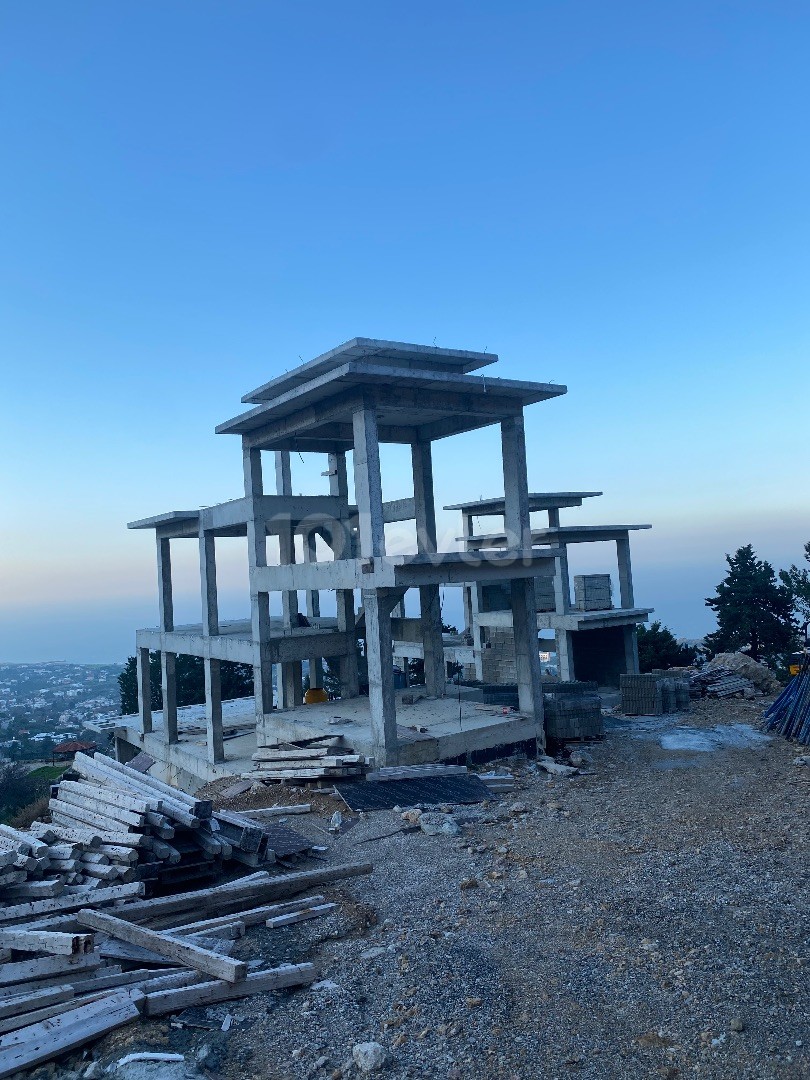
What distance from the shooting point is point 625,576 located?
30469 millimetres

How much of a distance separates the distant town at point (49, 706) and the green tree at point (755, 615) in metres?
29.4

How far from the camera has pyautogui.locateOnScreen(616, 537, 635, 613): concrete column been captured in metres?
30.4

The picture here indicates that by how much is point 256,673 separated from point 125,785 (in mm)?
9352

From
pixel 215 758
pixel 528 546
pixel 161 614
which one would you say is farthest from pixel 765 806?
pixel 161 614

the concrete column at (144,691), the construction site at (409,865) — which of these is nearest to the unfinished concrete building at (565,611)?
the construction site at (409,865)

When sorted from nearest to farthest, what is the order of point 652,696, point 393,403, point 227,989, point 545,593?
point 227,989, point 393,403, point 652,696, point 545,593

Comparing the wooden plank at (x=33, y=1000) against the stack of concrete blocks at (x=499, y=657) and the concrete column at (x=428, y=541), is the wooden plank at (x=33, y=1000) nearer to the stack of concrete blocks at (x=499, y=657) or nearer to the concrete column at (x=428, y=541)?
the concrete column at (x=428, y=541)

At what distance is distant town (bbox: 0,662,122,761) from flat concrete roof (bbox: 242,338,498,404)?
19055 millimetres

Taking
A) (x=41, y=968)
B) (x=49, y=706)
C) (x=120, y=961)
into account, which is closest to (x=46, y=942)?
(x=41, y=968)

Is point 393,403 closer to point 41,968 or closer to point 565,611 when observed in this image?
point 41,968

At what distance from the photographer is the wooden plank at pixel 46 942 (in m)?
6.70

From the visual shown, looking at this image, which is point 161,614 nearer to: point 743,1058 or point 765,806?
point 765,806

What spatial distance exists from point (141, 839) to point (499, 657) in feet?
80.2

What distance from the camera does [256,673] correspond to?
1998cm
